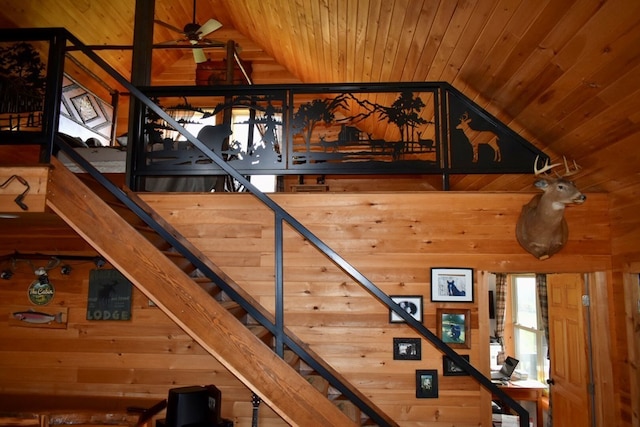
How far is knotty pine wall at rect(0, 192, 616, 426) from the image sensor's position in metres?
3.34

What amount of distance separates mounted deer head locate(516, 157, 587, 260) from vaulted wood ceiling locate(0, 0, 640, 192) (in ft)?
0.96

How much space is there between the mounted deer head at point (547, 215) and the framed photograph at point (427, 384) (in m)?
1.19

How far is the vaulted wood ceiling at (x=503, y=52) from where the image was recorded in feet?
8.05

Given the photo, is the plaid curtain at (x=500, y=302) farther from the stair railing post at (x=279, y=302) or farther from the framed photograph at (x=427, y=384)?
the stair railing post at (x=279, y=302)

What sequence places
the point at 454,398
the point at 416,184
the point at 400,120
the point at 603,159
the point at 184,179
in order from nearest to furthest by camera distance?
A: the point at 603,159
the point at 454,398
the point at 400,120
the point at 184,179
the point at 416,184

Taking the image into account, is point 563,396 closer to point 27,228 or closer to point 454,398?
point 454,398

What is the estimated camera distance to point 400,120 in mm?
3629

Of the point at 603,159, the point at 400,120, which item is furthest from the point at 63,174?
the point at 603,159

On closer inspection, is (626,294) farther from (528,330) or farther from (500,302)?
(500,302)

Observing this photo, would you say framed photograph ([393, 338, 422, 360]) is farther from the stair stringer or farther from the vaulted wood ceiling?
the vaulted wood ceiling

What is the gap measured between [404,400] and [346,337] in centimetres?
62

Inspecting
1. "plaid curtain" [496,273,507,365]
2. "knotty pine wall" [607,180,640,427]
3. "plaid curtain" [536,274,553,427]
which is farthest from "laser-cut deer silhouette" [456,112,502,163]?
"plaid curtain" [496,273,507,365]

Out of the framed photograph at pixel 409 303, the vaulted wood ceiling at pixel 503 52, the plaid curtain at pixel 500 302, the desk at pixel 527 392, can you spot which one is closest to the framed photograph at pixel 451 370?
the framed photograph at pixel 409 303

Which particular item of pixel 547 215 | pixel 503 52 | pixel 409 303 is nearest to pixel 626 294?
pixel 547 215
